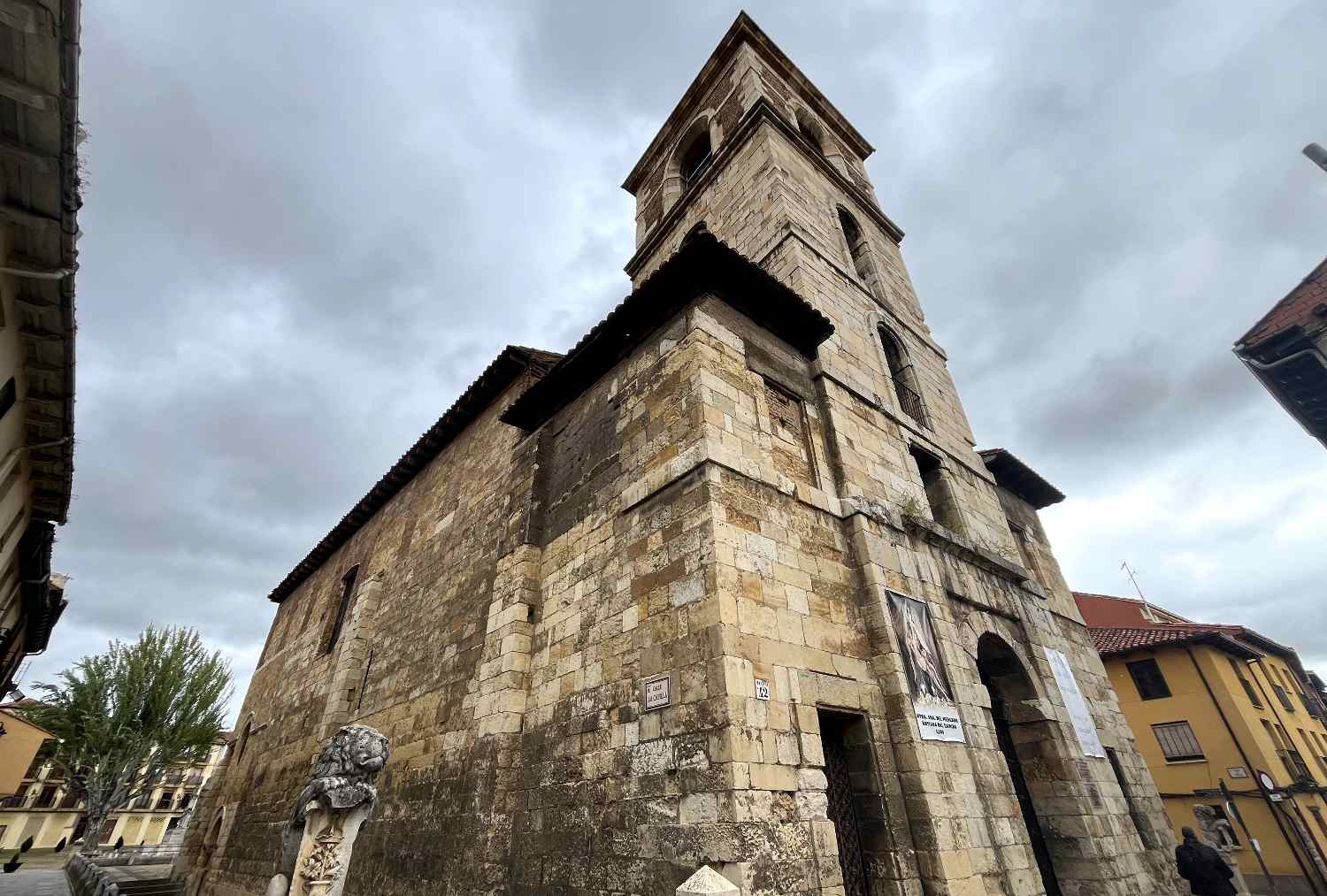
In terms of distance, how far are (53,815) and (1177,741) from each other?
5291 centimetres

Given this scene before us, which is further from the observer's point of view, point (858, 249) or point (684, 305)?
point (858, 249)

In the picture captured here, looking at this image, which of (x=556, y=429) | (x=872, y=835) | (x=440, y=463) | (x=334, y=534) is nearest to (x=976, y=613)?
(x=872, y=835)

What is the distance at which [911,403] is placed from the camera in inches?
364

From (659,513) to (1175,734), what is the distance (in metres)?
20.4

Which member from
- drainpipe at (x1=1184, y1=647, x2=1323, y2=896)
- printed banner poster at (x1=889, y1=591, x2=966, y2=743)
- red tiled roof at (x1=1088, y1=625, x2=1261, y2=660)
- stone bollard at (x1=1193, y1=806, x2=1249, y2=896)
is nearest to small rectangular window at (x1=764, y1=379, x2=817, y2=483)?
printed banner poster at (x1=889, y1=591, x2=966, y2=743)

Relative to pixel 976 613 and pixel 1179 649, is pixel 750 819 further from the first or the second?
pixel 1179 649

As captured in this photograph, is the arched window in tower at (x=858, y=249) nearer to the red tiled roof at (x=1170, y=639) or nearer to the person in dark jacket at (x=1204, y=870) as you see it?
the person in dark jacket at (x=1204, y=870)

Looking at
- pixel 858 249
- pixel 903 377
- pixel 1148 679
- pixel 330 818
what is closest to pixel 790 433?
pixel 903 377

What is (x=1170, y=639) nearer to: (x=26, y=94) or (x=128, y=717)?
(x=26, y=94)

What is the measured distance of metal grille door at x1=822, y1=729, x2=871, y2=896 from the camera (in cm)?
436

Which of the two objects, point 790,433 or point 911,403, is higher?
point 911,403

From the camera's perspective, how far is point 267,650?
17.8 meters

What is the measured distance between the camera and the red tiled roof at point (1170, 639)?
16.4 m

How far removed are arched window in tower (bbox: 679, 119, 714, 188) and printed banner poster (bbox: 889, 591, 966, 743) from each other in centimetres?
1175
